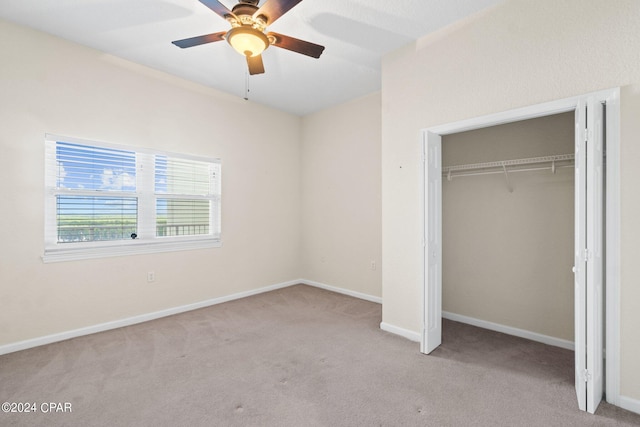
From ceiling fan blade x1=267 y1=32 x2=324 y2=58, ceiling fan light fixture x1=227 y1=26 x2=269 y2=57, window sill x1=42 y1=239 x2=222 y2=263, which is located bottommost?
window sill x1=42 y1=239 x2=222 y2=263

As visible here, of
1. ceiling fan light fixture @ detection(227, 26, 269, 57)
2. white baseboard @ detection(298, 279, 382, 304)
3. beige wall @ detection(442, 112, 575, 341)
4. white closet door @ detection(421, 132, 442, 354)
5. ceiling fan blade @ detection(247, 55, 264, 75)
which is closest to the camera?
ceiling fan light fixture @ detection(227, 26, 269, 57)

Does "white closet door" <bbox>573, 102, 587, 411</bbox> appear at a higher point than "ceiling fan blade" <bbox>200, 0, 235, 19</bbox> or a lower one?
lower

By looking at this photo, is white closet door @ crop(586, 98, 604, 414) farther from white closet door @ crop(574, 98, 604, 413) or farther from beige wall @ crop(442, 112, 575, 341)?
beige wall @ crop(442, 112, 575, 341)

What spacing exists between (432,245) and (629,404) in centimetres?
159

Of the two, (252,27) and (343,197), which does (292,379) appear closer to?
(252,27)

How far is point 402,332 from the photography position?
3.08 metres

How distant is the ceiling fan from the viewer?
1.93m

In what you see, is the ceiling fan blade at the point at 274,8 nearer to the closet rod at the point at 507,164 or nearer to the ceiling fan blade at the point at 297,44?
the ceiling fan blade at the point at 297,44

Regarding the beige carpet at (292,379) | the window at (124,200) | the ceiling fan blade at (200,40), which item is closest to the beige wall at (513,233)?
the beige carpet at (292,379)

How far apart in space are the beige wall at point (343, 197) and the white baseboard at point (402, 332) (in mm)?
1017

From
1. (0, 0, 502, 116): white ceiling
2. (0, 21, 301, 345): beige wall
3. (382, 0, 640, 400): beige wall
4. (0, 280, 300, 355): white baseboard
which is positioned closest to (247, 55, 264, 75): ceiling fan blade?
(0, 0, 502, 116): white ceiling

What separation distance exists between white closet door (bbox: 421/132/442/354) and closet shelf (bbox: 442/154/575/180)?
2.41 ft

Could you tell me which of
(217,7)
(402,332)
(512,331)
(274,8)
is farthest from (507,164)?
(217,7)

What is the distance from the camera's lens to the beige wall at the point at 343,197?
432 cm
